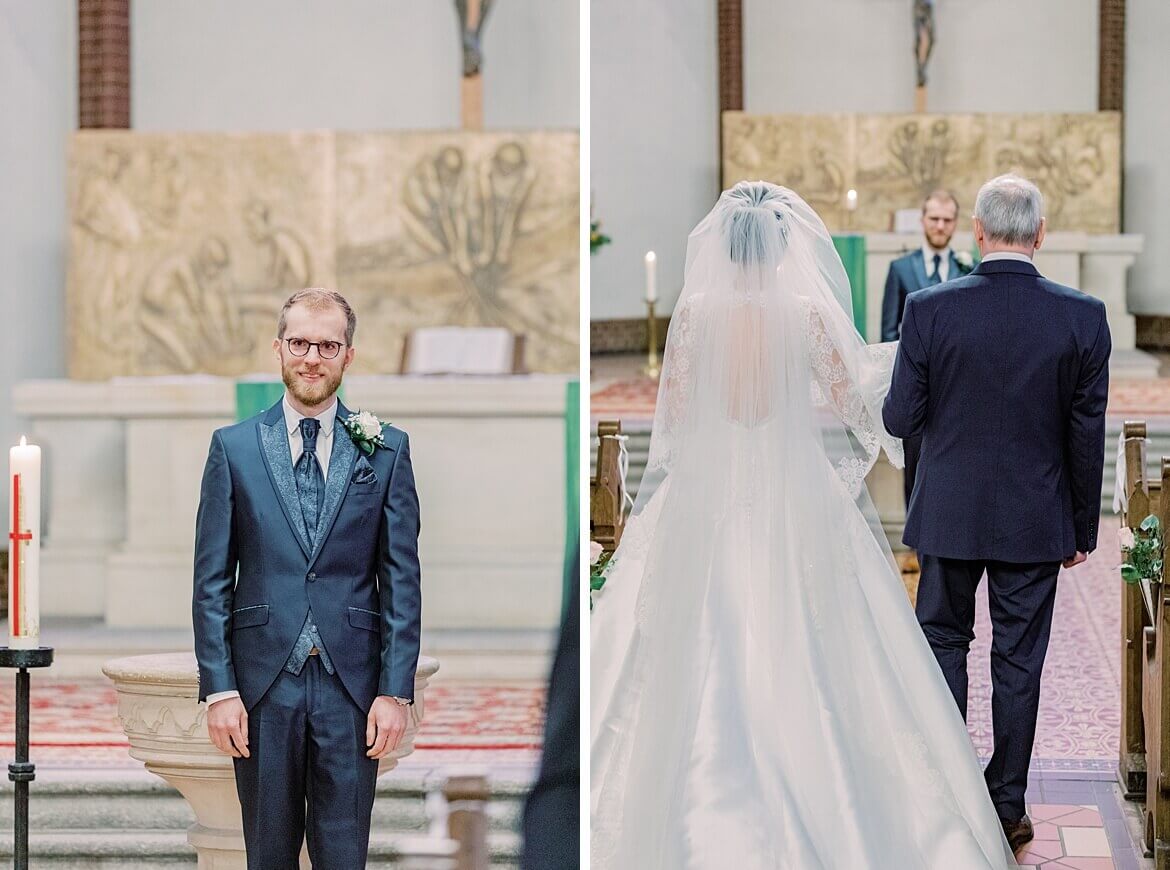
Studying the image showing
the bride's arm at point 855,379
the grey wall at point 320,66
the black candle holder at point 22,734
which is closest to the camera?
the black candle holder at point 22,734

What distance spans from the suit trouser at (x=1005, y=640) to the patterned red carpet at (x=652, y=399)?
15.6ft

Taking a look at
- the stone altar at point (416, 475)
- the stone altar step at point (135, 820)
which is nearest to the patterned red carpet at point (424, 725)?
the stone altar step at point (135, 820)

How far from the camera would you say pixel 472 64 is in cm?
786

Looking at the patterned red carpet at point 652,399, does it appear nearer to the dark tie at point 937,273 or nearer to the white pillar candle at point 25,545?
the dark tie at point 937,273

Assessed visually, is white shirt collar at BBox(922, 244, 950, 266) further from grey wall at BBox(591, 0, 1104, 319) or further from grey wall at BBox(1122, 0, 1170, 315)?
grey wall at BBox(1122, 0, 1170, 315)

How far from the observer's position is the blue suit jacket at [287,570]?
2883mm

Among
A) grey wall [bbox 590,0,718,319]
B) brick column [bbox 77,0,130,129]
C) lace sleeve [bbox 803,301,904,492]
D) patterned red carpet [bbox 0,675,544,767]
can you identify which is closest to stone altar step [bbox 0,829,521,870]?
patterned red carpet [bbox 0,675,544,767]

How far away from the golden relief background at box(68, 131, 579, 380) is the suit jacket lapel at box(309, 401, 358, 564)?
12.4 ft

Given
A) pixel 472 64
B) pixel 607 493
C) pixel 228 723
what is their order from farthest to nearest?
1. pixel 472 64
2. pixel 607 493
3. pixel 228 723

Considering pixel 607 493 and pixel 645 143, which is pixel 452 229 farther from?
pixel 645 143

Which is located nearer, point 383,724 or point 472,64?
point 383,724

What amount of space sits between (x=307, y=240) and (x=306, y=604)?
454cm

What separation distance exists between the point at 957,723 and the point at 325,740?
1.48 metres

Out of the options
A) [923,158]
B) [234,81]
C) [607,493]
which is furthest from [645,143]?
[607,493]
